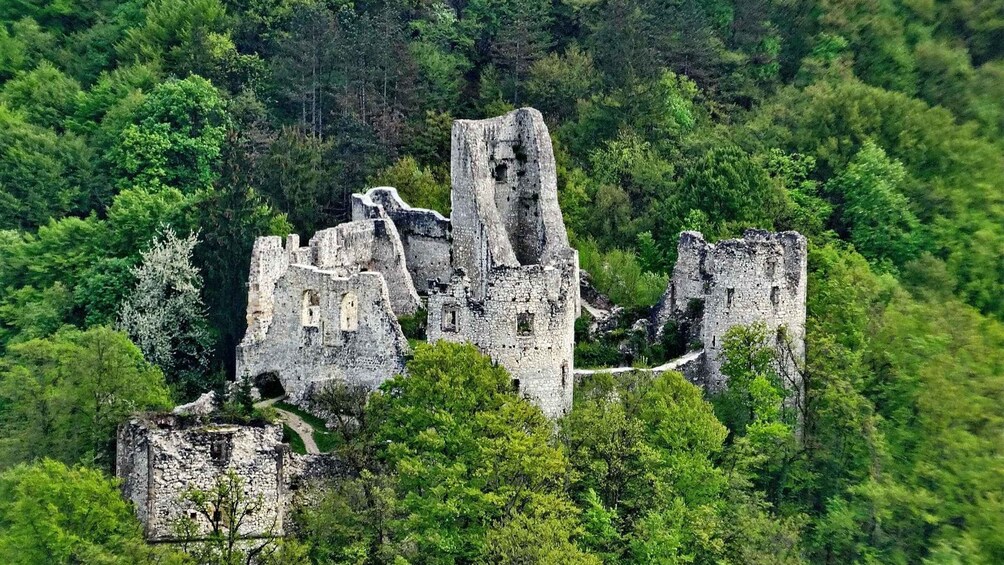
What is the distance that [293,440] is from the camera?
46031 millimetres

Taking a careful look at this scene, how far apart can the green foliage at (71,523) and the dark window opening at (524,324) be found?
1024 centimetres

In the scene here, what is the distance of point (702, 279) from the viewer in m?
49.3

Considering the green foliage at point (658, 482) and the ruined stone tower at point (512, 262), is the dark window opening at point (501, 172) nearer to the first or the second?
the ruined stone tower at point (512, 262)

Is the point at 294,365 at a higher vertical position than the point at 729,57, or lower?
lower

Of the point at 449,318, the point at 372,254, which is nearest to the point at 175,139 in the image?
the point at 372,254

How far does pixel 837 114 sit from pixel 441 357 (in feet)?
89.6

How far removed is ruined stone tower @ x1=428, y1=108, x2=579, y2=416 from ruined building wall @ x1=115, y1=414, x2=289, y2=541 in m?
6.06

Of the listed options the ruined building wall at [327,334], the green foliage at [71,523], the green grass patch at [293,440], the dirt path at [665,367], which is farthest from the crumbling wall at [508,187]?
the green foliage at [71,523]

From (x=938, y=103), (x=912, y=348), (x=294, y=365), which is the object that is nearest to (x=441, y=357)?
(x=294, y=365)

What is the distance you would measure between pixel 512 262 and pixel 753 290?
22.3ft

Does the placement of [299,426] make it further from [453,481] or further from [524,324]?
[524,324]

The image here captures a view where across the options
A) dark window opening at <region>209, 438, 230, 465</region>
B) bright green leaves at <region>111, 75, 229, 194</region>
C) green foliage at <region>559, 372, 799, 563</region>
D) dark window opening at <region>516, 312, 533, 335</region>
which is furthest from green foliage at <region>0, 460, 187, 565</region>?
bright green leaves at <region>111, 75, 229, 194</region>

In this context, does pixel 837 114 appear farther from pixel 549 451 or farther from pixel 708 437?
pixel 549 451

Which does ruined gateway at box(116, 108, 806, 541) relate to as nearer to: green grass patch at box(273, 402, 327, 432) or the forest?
green grass patch at box(273, 402, 327, 432)
